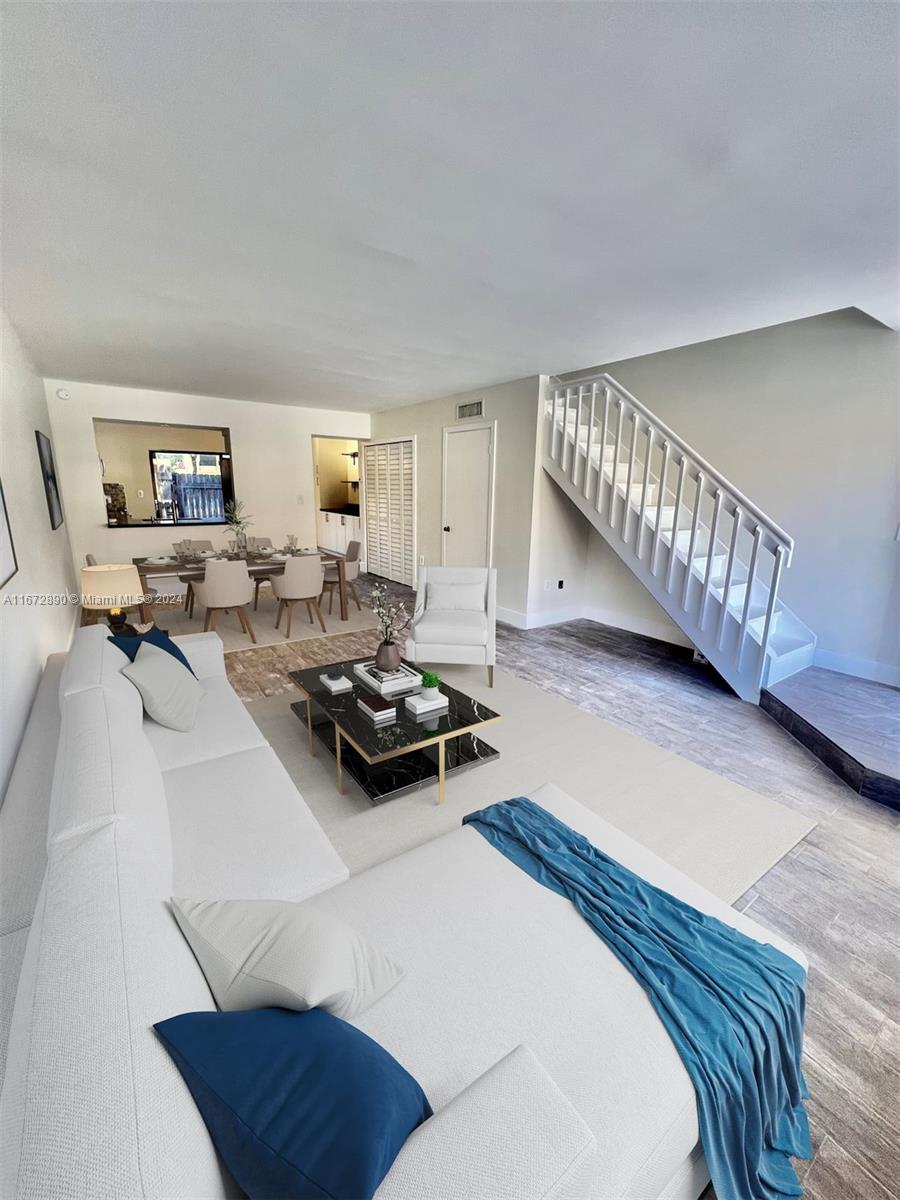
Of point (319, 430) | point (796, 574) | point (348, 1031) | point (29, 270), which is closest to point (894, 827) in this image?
point (796, 574)

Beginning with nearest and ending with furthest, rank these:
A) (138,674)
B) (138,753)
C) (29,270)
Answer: (138,753) < (138,674) < (29,270)

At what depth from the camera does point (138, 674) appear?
223cm

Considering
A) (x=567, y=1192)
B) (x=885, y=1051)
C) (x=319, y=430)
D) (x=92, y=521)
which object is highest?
(x=319, y=430)

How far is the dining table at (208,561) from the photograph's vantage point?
4719 mm

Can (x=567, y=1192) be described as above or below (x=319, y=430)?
below

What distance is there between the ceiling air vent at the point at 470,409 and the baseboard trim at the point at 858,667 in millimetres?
3953

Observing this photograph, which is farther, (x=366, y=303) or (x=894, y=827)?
(x=366, y=303)

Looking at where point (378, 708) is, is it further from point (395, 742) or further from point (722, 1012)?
point (722, 1012)

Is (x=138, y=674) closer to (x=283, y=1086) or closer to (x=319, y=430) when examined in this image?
(x=283, y=1086)

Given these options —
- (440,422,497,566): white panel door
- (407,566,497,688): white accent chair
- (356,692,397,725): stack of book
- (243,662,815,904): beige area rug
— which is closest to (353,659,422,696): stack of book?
(356,692,397,725): stack of book

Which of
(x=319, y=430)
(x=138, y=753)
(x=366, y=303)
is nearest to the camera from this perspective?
(x=138, y=753)

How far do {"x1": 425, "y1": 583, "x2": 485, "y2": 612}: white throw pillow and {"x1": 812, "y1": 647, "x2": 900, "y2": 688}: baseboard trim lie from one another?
106 inches

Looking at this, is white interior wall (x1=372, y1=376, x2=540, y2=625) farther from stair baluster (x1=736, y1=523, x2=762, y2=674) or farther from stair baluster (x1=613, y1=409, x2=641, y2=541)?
stair baluster (x1=736, y1=523, x2=762, y2=674)

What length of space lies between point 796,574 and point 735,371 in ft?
5.87
